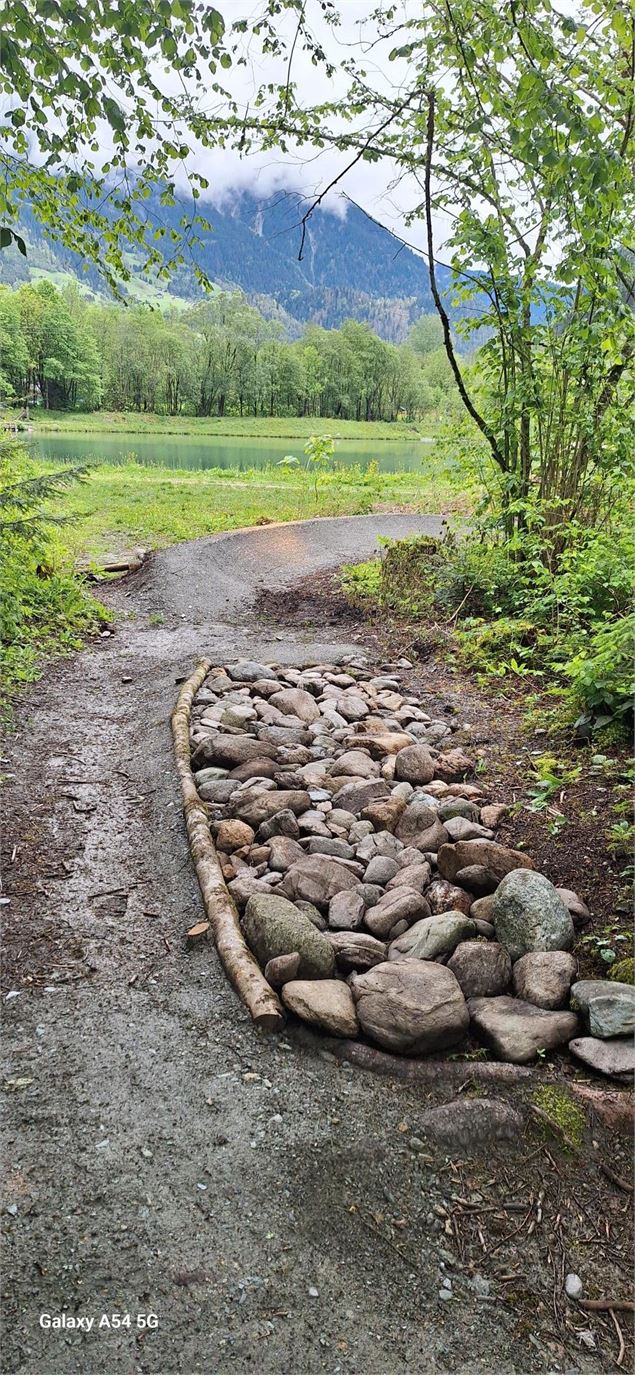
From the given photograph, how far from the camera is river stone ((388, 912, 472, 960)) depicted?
3.36 metres

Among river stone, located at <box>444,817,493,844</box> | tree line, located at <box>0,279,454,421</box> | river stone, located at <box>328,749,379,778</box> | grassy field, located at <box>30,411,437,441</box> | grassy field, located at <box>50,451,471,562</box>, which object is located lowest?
river stone, located at <box>328,749,379,778</box>

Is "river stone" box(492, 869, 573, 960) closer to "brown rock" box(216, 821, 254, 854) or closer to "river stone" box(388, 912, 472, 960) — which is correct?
"river stone" box(388, 912, 472, 960)

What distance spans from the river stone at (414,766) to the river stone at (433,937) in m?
1.71

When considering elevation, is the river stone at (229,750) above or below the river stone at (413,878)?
above

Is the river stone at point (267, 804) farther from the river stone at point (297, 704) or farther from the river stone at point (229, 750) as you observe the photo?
the river stone at point (297, 704)

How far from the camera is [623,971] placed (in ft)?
10.3

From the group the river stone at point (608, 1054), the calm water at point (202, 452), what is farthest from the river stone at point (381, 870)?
the calm water at point (202, 452)

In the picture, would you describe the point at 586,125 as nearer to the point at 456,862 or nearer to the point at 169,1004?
Answer: the point at 456,862

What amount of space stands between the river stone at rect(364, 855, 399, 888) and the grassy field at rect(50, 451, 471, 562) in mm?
6665

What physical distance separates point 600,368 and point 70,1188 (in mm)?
8326

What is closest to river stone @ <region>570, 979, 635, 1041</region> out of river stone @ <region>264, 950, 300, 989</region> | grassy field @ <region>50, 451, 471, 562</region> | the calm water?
river stone @ <region>264, 950, 300, 989</region>

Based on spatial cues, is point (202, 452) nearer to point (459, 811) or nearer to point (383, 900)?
point (459, 811)

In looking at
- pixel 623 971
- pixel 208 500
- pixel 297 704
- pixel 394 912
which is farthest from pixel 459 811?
pixel 208 500

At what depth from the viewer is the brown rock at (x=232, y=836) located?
4367 millimetres
